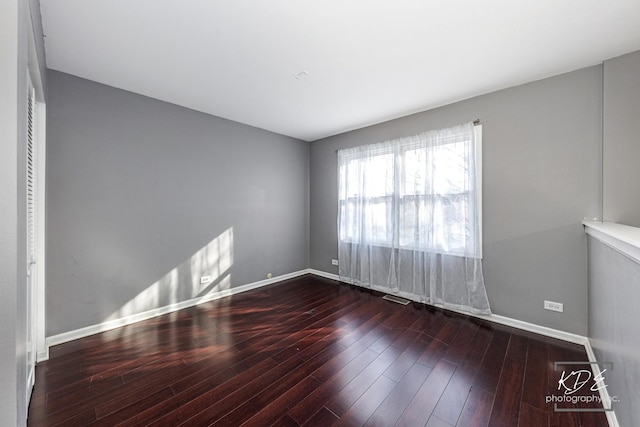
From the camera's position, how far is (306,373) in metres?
1.88

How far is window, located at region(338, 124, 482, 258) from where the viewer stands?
287 centimetres

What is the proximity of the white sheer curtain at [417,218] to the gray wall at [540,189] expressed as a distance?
0.17 metres

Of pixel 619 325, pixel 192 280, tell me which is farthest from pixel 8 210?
pixel 619 325

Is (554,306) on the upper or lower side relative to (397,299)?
upper

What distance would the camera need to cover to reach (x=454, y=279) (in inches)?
118

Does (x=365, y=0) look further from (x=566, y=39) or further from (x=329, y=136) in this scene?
(x=329, y=136)

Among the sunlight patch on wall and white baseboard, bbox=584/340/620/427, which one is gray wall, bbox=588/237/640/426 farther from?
the sunlight patch on wall

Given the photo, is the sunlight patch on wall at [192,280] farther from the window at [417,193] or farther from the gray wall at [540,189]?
the gray wall at [540,189]

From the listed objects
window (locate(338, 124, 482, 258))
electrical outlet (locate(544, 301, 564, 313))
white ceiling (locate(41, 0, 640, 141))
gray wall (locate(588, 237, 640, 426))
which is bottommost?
electrical outlet (locate(544, 301, 564, 313))

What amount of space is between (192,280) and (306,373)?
6.92 feet

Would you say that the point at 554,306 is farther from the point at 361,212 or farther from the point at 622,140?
the point at 361,212

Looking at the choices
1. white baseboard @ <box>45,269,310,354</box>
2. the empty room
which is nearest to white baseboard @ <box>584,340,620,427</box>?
the empty room

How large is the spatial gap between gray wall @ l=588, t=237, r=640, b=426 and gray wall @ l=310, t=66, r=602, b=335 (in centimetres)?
38

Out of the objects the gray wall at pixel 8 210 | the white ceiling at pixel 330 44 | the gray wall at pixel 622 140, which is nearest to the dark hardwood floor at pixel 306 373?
the gray wall at pixel 8 210
